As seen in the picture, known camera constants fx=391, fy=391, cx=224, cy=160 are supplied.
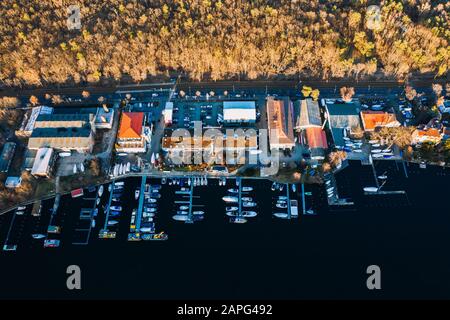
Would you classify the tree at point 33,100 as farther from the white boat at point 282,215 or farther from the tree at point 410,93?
the tree at point 410,93

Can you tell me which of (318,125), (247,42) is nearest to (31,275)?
(318,125)

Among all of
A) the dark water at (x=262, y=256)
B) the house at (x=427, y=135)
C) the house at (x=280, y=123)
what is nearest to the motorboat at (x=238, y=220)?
the dark water at (x=262, y=256)

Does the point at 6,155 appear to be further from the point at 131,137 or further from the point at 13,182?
the point at 131,137

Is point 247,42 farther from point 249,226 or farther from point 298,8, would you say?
point 249,226

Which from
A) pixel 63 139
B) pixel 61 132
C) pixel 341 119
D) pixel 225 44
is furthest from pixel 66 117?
pixel 341 119
